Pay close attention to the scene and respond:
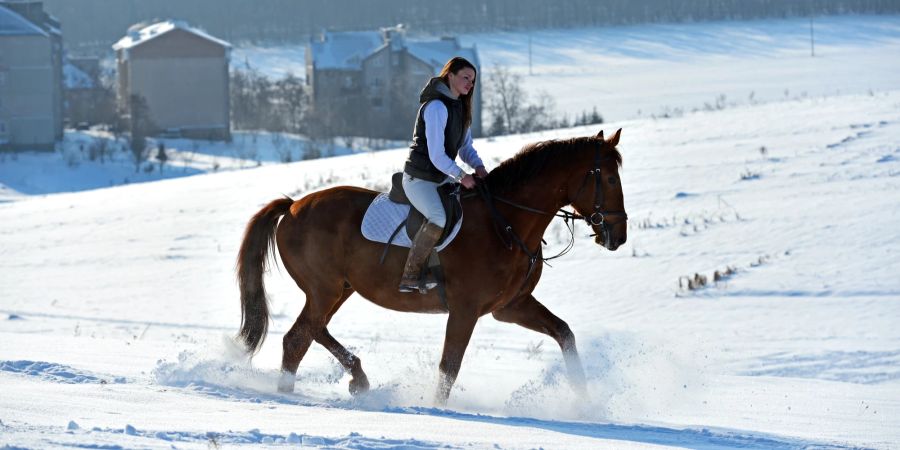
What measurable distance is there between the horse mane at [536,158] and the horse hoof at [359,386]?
1803mm

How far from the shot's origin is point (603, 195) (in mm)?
8562

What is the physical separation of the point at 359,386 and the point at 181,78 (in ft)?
243

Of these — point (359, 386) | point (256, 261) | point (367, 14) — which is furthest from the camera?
point (367, 14)

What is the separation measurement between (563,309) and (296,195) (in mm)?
10782

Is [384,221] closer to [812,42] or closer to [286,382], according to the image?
[286,382]

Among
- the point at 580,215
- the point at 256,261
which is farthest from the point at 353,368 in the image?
the point at 580,215

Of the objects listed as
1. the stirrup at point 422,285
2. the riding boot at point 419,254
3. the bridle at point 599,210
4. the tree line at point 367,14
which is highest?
the tree line at point 367,14

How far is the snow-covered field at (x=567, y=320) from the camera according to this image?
24.5ft

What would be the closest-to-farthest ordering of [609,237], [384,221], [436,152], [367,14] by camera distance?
[436,152] < [609,237] < [384,221] < [367,14]

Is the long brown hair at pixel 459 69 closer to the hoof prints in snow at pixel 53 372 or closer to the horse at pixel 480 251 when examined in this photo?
the horse at pixel 480 251

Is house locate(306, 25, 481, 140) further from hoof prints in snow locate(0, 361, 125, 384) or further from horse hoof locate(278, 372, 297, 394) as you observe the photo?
hoof prints in snow locate(0, 361, 125, 384)

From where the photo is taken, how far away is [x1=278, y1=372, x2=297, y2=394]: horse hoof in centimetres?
926

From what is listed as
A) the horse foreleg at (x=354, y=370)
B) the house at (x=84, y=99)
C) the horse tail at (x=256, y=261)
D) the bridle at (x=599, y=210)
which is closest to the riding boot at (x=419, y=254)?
the horse foreleg at (x=354, y=370)

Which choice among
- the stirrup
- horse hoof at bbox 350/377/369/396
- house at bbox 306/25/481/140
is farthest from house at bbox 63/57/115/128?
the stirrup
